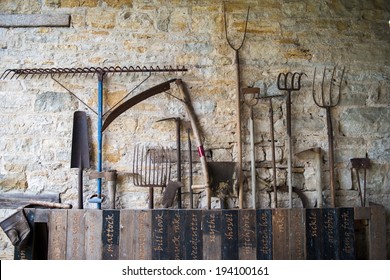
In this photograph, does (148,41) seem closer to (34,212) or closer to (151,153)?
(151,153)

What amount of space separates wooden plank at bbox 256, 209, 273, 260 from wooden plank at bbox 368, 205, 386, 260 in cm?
66

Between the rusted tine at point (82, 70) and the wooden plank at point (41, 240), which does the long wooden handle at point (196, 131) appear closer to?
the rusted tine at point (82, 70)

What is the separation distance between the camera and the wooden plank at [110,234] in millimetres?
2146

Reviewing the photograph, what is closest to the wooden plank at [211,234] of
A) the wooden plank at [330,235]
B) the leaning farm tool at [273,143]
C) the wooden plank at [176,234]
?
the wooden plank at [176,234]

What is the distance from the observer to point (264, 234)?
2166 millimetres

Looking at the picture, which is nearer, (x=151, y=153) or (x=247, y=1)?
(x=151, y=153)

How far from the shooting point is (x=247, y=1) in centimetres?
264

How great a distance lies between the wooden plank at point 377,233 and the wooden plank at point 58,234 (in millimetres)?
1927

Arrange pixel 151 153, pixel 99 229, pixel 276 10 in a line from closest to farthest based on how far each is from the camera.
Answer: pixel 99 229
pixel 151 153
pixel 276 10

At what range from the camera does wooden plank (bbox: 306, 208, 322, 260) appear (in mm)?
2174

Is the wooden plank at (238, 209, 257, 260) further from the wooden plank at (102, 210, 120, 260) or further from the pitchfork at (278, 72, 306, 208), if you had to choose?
the wooden plank at (102, 210, 120, 260)

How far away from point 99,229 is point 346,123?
6.06ft

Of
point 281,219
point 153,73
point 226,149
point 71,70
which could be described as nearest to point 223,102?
point 226,149

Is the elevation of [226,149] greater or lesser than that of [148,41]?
lesser
